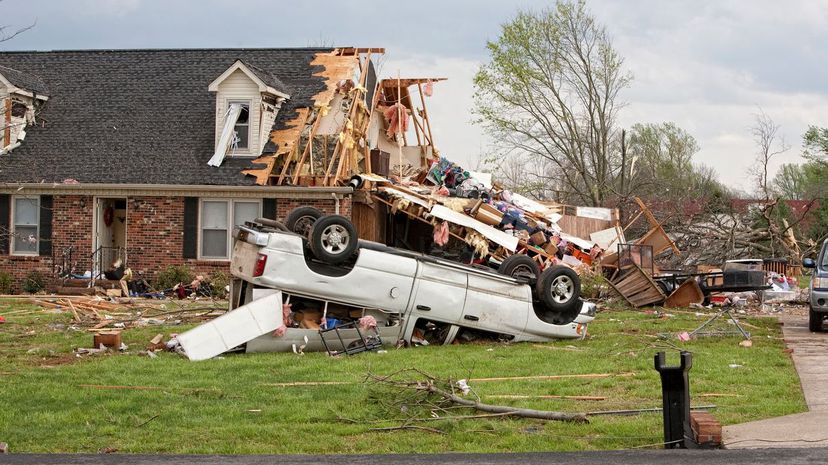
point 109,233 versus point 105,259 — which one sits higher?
point 109,233

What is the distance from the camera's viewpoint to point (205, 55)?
30.1m

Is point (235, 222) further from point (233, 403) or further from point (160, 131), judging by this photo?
point (233, 403)

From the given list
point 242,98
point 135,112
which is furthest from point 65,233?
point 242,98

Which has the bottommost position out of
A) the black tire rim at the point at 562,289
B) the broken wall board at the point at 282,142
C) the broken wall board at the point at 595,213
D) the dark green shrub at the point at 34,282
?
the dark green shrub at the point at 34,282

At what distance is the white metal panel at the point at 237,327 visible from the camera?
44.1 feet

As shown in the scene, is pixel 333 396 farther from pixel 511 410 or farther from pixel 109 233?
pixel 109 233

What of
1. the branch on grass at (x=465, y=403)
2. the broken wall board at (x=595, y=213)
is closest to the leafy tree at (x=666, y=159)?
the broken wall board at (x=595, y=213)

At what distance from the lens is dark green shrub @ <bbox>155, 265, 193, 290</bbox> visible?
82.8 ft

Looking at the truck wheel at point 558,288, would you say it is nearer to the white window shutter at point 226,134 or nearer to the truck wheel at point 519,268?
the truck wheel at point 519,268

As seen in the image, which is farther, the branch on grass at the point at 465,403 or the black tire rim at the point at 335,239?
the black tire rim at the point at 335,239

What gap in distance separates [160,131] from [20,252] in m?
4.76

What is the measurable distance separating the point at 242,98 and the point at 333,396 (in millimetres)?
17372

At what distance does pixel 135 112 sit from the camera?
28.2 meters

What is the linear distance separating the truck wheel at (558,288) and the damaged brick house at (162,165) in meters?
10.6
